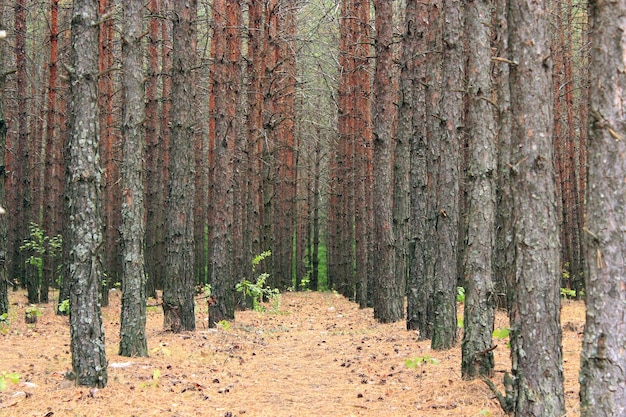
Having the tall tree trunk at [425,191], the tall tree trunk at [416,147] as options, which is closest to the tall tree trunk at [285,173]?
the tall tree trunk at [416,147]

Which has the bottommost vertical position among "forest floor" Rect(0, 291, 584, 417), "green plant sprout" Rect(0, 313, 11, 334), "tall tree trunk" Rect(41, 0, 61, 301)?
"forest floor" Rect(0, 291, 584, 417)

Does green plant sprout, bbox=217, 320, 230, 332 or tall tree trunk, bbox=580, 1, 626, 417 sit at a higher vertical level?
tall tree trunk, bbox=580, 1, 626, 417

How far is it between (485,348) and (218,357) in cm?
479

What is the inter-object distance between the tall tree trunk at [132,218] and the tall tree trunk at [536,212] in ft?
20.3

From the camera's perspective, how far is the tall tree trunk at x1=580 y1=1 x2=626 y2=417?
4.29 metres

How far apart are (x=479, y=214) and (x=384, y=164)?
22.4 feet

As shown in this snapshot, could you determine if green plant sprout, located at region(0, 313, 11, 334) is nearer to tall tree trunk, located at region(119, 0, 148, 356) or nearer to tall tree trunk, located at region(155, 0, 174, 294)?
tall tree trunk, located at region(119, 0, 148, 356)

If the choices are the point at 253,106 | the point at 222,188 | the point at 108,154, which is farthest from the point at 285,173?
the point at 222,188

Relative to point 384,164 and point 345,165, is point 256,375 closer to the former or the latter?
point 384,164

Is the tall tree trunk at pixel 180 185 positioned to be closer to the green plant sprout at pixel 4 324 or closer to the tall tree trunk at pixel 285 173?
the green plant sprout at pixel 4 324

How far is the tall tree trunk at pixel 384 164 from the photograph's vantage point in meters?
14.2

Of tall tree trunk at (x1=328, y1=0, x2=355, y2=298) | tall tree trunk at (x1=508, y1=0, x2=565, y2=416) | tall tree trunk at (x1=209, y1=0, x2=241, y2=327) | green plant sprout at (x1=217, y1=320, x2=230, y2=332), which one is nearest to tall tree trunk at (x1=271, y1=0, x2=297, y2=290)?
tall tree trunk at (x1=328, y1=0, x2=355, y2=298)

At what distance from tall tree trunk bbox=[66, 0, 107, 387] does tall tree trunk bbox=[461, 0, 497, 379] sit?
174 inches

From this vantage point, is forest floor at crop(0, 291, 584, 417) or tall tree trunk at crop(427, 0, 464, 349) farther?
tall tree trunk at crop(427, 0, 464, 349)
